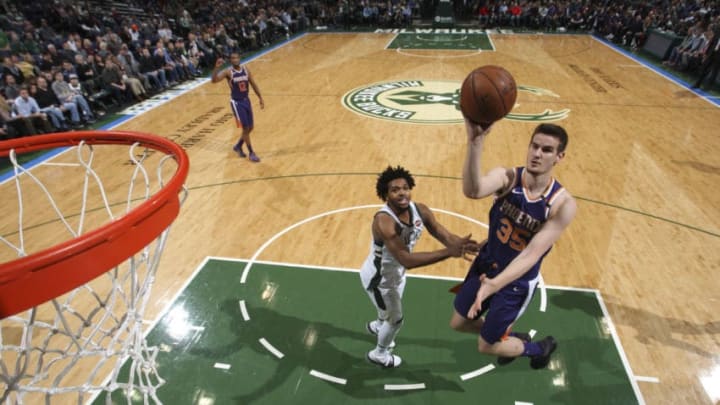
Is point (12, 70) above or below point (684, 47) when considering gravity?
above

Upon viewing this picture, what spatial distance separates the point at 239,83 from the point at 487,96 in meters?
5.32

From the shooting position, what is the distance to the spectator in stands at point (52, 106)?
330 inches

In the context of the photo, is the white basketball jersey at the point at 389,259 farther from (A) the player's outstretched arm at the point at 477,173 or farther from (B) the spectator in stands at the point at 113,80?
(B) the spectator in stands at the point at 113,80

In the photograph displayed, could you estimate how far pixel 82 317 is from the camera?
2.44 m

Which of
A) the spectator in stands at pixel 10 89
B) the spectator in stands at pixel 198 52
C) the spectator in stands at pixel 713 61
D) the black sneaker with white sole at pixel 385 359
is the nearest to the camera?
the black sneaker with white sole at pixel 385 359

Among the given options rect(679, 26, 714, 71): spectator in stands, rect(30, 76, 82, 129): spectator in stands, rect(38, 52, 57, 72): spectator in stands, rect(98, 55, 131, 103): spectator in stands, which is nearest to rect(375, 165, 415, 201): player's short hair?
rect(30, 76, 82, 129): spectator in stands

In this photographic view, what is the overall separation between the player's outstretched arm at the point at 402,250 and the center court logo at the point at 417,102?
6.55 meters

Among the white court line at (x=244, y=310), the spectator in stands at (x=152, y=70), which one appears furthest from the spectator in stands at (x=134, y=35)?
the white court line at (x=244, y=310)

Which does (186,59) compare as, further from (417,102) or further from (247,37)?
(417,102)

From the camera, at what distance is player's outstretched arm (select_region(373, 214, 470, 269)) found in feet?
8.30

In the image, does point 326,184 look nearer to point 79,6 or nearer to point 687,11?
point 79,6

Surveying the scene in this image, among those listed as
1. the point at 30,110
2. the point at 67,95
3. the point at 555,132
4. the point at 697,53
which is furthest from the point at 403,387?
the point at 697,53

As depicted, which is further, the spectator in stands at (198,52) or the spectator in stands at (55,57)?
the spectator in stands at (198,52)

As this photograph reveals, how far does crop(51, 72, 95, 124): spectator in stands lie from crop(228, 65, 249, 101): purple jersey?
433cm
